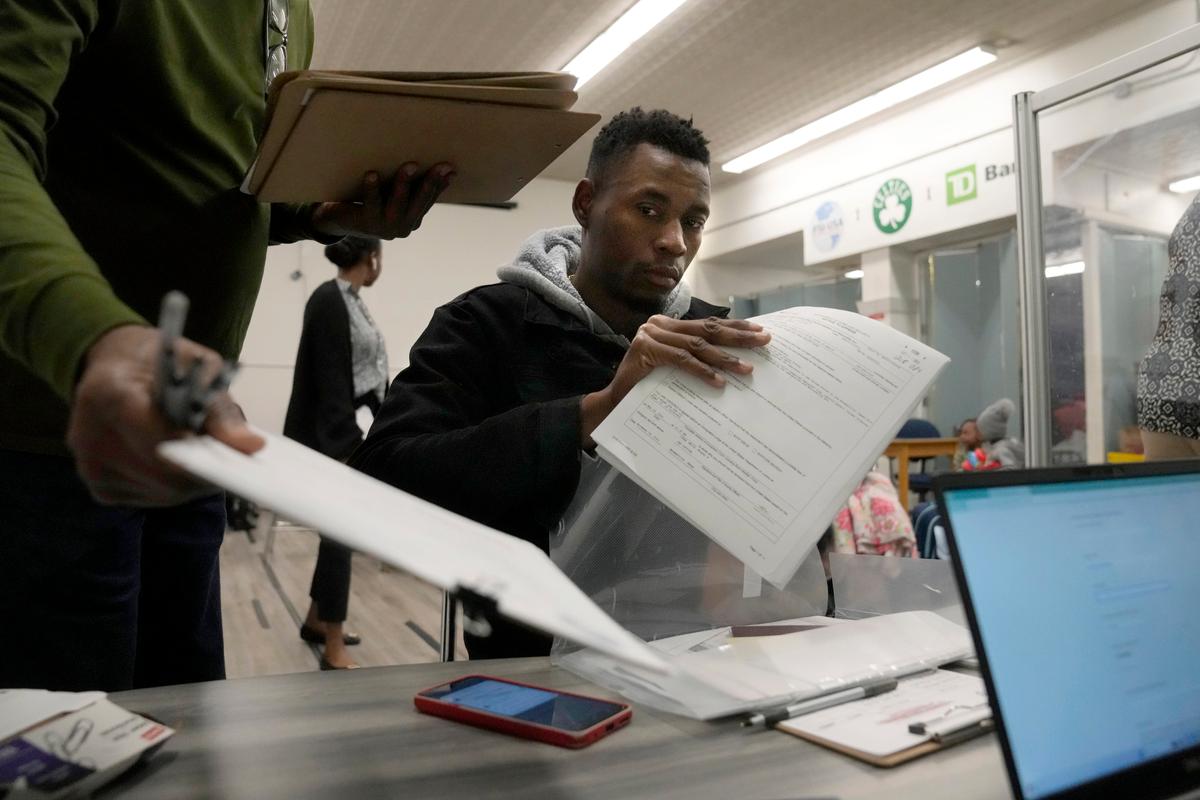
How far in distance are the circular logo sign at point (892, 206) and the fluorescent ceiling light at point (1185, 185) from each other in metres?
3.17

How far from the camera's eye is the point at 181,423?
13.0 inches

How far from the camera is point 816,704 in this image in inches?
24.6

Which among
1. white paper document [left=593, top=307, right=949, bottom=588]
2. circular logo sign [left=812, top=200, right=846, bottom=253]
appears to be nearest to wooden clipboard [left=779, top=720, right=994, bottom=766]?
white paper document [left=593, top=307, right=949, bottom=588]

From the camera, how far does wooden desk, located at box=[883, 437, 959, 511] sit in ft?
13.6

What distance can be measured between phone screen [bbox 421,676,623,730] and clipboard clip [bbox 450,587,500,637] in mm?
303

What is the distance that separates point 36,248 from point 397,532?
10.8 inches

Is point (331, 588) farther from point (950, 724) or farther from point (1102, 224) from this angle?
point (1102, 224)

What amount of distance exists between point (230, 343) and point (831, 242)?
18.9 ft

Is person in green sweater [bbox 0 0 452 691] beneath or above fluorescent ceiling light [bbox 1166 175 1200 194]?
beneath

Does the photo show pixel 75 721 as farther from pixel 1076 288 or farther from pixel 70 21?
pixel 1076 288

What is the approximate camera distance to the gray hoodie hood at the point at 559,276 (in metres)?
1.22

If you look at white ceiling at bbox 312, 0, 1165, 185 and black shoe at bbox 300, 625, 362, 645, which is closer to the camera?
black shoe at bbox 300, 625, 362, 645

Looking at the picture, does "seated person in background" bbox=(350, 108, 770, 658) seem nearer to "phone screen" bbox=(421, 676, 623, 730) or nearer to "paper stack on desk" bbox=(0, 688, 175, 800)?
"phone screen" bbox=(421, 676, 623, 730)

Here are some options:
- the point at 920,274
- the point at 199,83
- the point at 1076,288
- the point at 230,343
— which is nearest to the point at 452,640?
the point at 230,343
